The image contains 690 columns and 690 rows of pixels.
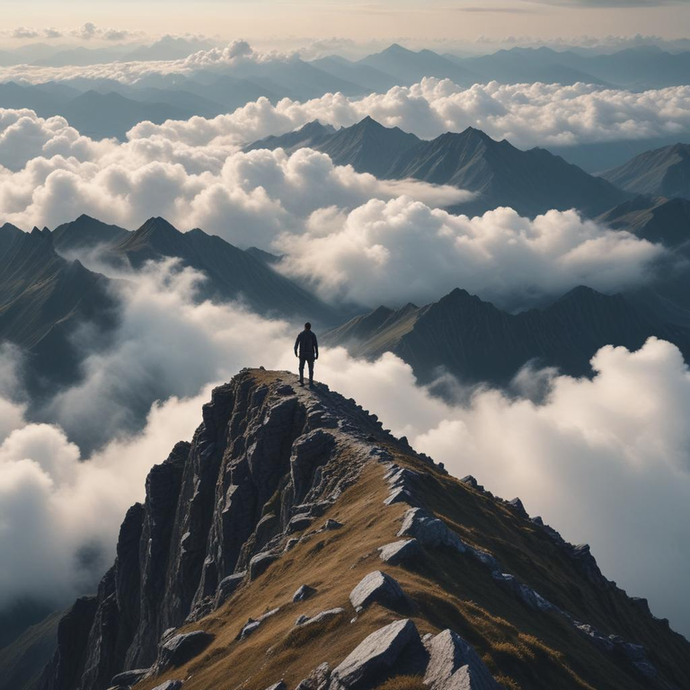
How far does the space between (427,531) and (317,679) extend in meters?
19.1

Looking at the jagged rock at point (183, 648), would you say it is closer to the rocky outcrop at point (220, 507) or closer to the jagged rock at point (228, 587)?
the rocky outcrop at point (220, 507)

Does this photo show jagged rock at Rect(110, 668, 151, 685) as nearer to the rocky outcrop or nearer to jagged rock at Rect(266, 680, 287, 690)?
the rocky outcrop

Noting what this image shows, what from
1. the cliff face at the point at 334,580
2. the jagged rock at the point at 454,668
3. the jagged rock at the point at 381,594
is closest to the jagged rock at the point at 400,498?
the cliff face at the point at 334,580

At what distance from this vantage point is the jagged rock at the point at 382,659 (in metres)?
31.2

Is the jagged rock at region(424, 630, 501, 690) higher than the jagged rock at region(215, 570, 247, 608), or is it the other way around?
the jagged rock at region(215, 570, 247, 608)

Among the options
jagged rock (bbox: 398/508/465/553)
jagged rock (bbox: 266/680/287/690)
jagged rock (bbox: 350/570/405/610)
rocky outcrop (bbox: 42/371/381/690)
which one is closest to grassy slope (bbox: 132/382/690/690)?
jagged rock (bbox: 266/680/287/690)

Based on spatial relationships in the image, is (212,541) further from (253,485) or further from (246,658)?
(246,658)

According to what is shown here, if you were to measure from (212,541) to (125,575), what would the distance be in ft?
135

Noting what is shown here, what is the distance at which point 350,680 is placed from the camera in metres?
31.2

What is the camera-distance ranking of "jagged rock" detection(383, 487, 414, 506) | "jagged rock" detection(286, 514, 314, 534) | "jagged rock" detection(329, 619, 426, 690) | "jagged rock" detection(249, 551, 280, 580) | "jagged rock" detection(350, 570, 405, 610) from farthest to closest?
"jagged rock" detection(286, 514, 314, 534), "jagged rock" detection(249, 551, 280, 580), "jagged rock" detection(383, 487, 414, 506), "jagged rock" detection(350, 570, 405, 610), "jagged rock" detection(329, 619, 426, 690)

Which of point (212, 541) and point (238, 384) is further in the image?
point (238, 384)

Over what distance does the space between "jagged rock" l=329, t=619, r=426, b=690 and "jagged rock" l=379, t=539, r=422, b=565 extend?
42.0 ft

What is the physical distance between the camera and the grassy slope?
1451 inches

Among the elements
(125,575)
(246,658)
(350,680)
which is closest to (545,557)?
(246,658)
